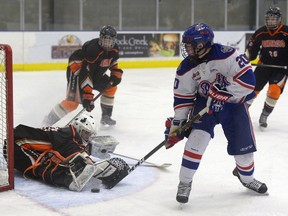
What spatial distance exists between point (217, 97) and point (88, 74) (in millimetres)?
2215

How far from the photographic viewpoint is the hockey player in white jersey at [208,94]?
109 inches

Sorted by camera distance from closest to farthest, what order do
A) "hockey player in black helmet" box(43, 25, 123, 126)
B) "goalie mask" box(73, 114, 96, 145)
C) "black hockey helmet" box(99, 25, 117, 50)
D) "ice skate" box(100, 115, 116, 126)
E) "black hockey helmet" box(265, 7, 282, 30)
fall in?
"goalie mask" box(73, 114, 96, 145) → "black hockey helmet" box(99, 25, 117, 50) → "hockey player in black helmet" box(43, 25, 123, 126) → "black hockey helmet" box(265, 7, 282, 30) → "ice skate" box(100, 115, 116, 126)

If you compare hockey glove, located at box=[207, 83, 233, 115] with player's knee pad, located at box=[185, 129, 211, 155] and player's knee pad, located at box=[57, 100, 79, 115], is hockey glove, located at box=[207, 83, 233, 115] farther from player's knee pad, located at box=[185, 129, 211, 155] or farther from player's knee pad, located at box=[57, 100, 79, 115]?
player's knee pad, located at box=[57, 100, 79, 115]

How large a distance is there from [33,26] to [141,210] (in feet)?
27.1

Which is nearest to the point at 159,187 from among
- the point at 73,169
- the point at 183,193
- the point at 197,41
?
the point at 183,193

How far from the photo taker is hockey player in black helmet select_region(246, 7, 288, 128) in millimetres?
5240

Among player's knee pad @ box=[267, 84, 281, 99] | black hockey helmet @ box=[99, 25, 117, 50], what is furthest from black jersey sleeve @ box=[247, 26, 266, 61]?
black hockey helmet @ box=[99, 25, 117, 50]

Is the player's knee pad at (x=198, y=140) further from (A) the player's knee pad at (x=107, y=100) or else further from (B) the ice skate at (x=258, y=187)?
(A) the player's knee pad at (x=107, y=100)

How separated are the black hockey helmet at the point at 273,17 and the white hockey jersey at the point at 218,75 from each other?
2.41 metres

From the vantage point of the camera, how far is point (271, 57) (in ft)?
17.5

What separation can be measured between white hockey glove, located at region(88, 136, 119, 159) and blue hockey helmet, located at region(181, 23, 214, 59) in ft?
3.69

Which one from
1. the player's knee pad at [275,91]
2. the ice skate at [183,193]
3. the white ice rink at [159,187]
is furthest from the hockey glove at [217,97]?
the player's knee pad at [275,91]

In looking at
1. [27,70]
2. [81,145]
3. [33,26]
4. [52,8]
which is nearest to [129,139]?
[81,145]

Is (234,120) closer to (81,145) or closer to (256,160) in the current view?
(81,145)
